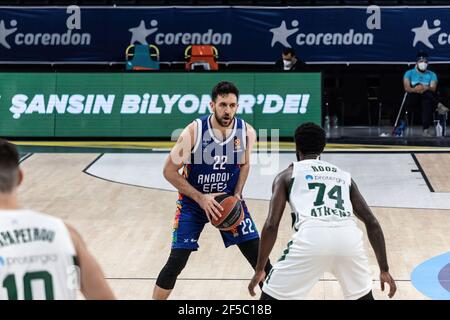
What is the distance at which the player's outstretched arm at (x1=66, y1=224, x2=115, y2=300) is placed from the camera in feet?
16.2

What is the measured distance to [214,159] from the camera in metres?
9.04

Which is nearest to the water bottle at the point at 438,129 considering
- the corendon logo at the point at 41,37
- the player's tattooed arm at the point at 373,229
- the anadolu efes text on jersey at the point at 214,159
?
the corendon logo at the point at 41,37

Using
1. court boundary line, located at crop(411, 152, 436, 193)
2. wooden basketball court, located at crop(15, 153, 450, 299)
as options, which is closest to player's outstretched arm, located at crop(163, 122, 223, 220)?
wooden basketball court, located at crop(15, 153, 450, 299)

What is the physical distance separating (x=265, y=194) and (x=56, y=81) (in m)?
6.65

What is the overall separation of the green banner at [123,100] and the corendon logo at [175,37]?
3083 millimetres

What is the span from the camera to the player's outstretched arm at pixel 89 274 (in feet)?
16.2

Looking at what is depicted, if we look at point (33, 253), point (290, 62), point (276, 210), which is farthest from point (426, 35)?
point (33, 253)

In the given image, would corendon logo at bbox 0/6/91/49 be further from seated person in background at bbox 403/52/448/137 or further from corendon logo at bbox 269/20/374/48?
seated person in background at bbox 403/52/448/137

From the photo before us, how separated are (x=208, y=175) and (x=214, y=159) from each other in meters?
Answer: 0.18

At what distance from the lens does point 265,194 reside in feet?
51.1

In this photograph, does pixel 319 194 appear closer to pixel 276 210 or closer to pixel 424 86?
pixel 276 210

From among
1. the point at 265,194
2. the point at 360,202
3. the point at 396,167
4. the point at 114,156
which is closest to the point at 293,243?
the point at 360,202

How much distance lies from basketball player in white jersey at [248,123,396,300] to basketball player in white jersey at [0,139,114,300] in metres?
2.24
